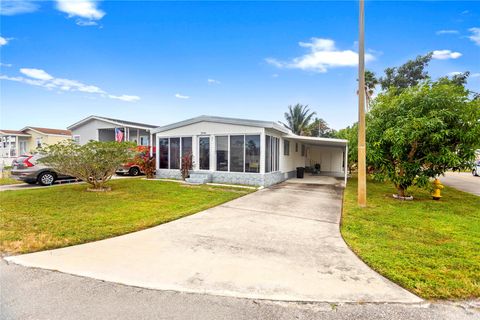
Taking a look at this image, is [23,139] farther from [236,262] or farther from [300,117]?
[236,262]

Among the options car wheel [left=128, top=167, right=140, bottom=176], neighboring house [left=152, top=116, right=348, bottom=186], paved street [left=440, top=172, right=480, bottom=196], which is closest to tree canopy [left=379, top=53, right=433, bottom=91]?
paved street [left=440, top=172, right=480, bottom=196]

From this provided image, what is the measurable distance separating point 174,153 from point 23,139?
24.7 m

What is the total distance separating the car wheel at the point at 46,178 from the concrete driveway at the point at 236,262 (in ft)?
30.4

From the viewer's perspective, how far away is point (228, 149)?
39.4 feet

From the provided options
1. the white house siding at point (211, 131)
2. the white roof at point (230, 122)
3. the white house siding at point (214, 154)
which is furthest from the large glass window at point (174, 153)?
the white roof at point (230, 122)

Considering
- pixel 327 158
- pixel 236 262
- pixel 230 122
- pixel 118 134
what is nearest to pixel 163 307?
pixel 236 262

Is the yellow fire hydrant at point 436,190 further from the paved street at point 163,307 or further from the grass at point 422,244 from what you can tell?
the paved street at point 163,307

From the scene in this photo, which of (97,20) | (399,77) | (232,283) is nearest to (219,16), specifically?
(97,20)

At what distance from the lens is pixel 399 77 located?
28.6 meters

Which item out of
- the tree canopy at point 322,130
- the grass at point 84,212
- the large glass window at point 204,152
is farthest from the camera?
the tree canopy at point 322,130

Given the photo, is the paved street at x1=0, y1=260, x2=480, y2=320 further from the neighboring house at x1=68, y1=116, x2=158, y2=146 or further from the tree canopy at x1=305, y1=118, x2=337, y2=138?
the tree canopy at x1=305, y1=118, x2=337, y2=138

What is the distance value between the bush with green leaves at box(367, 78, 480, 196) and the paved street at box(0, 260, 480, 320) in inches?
260

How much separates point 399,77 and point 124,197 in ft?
104

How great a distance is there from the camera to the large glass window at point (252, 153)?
11.3 metres
